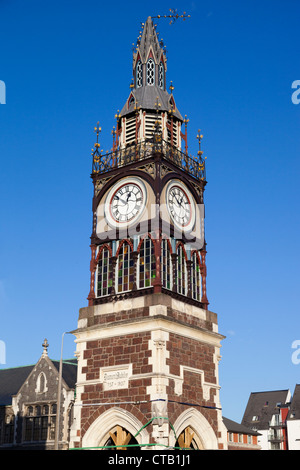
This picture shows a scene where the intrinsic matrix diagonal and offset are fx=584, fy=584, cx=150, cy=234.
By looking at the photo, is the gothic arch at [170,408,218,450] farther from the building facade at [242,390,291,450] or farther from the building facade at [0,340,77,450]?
the building facade at [242,390,291,450]

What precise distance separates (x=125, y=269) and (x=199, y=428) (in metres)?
8.58

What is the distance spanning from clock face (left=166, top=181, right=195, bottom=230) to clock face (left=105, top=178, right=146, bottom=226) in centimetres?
152

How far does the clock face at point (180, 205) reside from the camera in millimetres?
30750

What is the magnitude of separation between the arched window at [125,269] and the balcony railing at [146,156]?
4.82m

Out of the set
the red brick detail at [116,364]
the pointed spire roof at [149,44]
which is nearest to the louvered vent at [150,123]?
the pointed spire roof at [149,44]

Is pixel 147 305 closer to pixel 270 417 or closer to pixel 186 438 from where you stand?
pixel 186 438

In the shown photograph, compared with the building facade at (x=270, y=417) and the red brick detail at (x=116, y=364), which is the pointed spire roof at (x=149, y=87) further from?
the building facade at (x=270, y=417)

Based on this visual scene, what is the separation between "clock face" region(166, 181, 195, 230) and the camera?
3075cm

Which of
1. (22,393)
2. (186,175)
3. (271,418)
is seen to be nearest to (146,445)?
(186,175)

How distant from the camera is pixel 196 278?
103 ft
